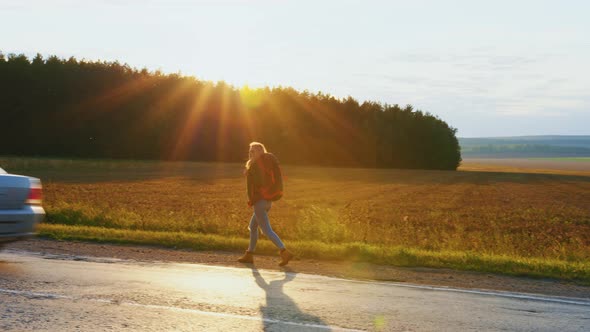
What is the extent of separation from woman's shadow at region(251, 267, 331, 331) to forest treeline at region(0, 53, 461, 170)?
65122 mm

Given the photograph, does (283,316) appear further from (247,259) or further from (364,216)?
(364,216)

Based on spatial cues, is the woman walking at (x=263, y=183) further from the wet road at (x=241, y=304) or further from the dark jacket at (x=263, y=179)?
the wet road at (x=241, y=304)

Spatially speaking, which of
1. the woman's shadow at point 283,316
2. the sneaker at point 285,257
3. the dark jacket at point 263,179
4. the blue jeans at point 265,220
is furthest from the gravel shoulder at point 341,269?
the woman's shadow at point 283,316

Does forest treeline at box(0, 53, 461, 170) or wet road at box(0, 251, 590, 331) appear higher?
forest treeline at box(0, 53, 461, 170)

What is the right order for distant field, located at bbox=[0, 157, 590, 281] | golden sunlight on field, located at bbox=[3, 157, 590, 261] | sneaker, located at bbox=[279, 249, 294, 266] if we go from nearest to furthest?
sneaker, located at bbox=[279, 249, 294, 266], distant field, located at bbox=[0, 157, 590, 281], golden sunlight on field, located at bbox=[3, 157, 590, 261]

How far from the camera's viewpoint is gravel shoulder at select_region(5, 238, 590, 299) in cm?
864

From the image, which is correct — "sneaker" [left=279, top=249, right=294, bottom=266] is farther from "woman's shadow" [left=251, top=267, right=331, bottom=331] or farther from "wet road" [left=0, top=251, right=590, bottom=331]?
"woman's shadow" [left=251, top=267, right=331, bottom=331]

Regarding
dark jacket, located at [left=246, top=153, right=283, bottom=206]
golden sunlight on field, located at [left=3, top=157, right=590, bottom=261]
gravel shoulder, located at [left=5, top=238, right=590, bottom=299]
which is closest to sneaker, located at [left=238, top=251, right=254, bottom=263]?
gravel shoulder, located at [left=5, top=238, right=590, bottom=299]

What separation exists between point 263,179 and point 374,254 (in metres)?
2.39

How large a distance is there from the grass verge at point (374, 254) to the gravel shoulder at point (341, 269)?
0.35 m

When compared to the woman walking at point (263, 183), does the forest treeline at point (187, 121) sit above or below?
above

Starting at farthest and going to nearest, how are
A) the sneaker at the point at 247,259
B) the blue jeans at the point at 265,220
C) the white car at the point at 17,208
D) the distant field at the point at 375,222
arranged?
the distant field at the point at 375,222
the sneaker at the point at 247,259
the blue jeans at the point at 265,220
the white car at the point at 17,208

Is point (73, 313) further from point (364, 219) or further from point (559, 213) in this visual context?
point (559, 213)

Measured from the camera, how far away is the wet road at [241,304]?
233 inches
